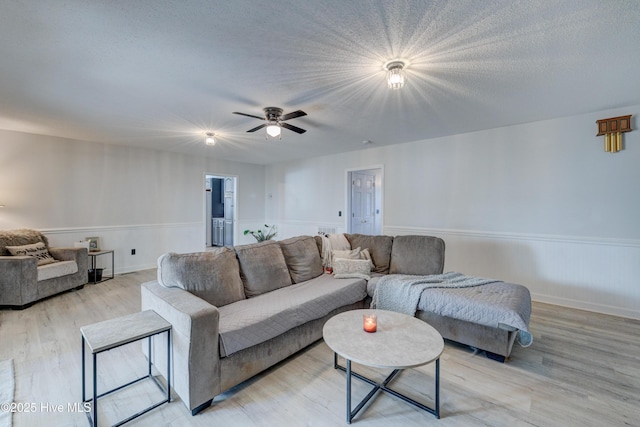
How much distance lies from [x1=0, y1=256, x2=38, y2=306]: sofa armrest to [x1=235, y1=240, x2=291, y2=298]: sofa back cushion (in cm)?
282

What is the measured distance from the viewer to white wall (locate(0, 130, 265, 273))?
4211 mm

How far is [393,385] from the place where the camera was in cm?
199

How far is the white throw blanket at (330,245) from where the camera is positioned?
136 inches

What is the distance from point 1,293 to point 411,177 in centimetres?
582

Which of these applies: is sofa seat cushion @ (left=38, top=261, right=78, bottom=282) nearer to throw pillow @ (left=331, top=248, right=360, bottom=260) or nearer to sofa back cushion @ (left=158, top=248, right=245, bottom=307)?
sofa back cushion @ (left=158, top=248, right=245, bottom=307)

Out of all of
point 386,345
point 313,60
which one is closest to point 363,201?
point 313,60

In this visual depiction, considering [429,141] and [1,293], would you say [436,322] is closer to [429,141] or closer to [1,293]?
[429,141]

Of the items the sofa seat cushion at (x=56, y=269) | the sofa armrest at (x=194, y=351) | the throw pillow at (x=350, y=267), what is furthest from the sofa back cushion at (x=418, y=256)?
the sofa seat cushion at (x=56, y=269)

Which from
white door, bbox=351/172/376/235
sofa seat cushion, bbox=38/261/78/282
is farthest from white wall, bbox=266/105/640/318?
sofa seat cushion, bbox=38/261/78/282

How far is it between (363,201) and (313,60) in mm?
4360

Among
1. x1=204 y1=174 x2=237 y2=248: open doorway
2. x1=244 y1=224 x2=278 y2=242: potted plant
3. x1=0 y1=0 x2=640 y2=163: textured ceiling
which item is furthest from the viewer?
x1=204 y1=174 x2=237 y2=248: open doorway

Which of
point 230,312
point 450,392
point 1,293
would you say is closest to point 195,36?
point 230,312

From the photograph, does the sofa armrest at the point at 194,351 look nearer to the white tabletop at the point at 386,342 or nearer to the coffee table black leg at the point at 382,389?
the white tabletop at the point at 386,342

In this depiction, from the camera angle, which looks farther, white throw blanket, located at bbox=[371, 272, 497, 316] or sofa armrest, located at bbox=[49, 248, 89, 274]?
sofa armrest, located at bbox=[49, 248, 89, 274]
